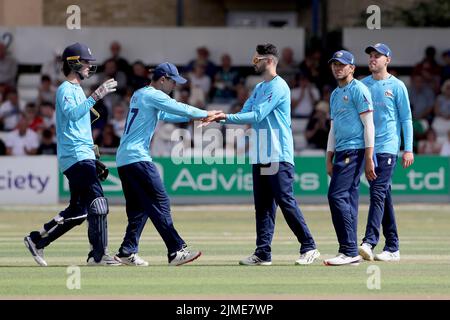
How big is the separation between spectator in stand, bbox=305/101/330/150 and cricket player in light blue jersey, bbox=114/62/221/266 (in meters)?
14.7

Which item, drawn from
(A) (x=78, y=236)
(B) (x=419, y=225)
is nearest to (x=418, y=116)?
(B) (x=419, y=225)

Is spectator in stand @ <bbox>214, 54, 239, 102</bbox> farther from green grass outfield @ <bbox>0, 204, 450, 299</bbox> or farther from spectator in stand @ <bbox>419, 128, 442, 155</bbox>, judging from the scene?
green grass outfield @ <bbox>0, 204, 450, 299</bbox>

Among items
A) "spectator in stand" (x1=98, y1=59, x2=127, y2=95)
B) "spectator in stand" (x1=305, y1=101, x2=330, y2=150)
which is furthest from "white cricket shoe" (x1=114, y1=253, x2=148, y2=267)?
"spectator in stand" (x1=98, y1=59, x2=127, y2=95)

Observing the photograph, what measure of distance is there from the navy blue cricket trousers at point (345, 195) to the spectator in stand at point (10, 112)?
51.8ft

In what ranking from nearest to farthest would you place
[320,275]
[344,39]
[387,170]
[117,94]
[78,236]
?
[320,275], [387,170], [78,236], [117,94], [344,39]

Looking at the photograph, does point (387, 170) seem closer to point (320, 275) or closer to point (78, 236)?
point (320, 275)

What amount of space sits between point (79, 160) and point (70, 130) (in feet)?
1.05

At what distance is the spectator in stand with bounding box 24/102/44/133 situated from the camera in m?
27.4

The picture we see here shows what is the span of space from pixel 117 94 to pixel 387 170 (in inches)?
608

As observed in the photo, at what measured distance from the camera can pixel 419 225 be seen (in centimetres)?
2088

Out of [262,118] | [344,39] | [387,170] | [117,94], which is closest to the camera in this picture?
[262,118]

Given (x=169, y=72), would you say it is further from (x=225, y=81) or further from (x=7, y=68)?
(x=7, y=68)

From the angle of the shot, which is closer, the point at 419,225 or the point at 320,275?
the point at 320,275

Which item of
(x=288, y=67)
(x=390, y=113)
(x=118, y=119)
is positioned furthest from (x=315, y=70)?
(x=390, y=113)
